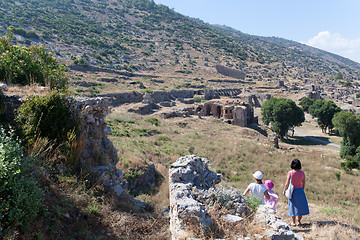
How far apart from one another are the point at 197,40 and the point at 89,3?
2427 inches

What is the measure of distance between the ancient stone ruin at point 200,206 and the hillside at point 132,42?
38.4 metres

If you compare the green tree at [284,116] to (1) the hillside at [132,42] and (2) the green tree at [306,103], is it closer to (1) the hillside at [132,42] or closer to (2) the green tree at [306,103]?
(2) the green tree at [306,103]

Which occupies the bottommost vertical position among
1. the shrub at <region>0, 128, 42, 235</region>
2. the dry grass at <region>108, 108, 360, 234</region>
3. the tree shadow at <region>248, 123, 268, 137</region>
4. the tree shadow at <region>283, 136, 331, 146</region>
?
the tree shadow at <region>283, 136, 331, 146</region>

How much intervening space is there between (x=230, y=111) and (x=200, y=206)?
1312 inches

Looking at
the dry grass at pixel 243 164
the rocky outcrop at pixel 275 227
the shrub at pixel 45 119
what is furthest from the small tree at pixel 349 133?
the shrub at pixel 45 119

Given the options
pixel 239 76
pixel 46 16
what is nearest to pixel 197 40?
pixel 239 76

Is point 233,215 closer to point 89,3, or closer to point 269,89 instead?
point 269,89

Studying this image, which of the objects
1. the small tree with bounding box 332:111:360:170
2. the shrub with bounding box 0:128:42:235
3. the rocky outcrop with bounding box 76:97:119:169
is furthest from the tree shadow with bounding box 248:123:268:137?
the shrub with bounding box 0:128:42:235

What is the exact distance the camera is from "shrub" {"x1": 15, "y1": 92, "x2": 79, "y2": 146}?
17.0 ft

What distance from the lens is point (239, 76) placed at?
265 ft

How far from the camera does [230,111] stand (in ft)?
119

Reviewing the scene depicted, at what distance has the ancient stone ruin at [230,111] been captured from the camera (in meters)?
34.1

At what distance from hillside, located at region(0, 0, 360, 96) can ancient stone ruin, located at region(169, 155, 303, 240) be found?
3837 cm

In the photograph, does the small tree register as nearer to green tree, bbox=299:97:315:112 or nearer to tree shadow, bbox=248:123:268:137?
tree shadow, bbox=248:123:268:137
